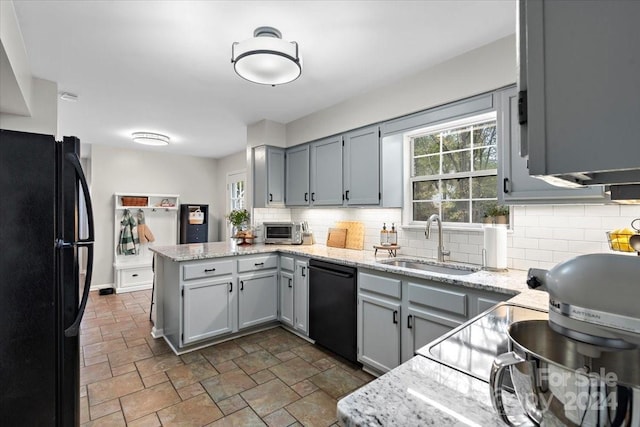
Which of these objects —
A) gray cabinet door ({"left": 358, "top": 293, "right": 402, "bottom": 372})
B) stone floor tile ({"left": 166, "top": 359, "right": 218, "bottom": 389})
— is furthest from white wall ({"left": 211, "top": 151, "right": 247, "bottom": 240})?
gray cabinet door ({"left": 358, "top": 293, "right": 402, "bottom": 372})

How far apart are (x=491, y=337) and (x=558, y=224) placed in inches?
62.4

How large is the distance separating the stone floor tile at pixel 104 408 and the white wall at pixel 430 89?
3.12 metres

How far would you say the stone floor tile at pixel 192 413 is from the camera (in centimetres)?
203

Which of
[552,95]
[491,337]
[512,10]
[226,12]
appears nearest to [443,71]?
[512,10]

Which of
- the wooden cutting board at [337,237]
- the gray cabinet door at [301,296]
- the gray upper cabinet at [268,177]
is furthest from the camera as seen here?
the gray upper cabinet at [268,177]

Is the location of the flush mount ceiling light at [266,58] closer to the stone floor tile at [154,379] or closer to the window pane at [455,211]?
the window pane at [455,211]

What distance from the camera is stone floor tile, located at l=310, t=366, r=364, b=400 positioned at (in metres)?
2.37

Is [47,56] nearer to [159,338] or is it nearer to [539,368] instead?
[159,338]

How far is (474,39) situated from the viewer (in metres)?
2.25

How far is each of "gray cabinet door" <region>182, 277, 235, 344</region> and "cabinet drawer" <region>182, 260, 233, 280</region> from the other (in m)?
0.08

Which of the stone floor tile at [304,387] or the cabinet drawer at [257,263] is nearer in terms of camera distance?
the stone floor tile at [304,387]

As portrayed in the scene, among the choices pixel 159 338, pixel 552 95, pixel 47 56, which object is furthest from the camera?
pixel 159 338

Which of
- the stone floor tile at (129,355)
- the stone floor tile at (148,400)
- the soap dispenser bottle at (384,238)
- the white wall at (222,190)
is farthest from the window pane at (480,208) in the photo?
the white wall at (222,190)

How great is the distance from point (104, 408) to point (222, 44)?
9.02 feet
